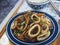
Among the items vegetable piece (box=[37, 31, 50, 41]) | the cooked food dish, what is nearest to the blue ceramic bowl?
the cooked food dish

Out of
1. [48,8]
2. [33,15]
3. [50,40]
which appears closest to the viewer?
[50,40]

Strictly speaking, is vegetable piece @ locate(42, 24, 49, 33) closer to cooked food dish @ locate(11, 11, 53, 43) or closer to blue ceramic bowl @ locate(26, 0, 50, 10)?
cooked food dish @ locate(11, 11, 53, 43)

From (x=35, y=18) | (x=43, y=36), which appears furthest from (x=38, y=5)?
(x=43, y=36)

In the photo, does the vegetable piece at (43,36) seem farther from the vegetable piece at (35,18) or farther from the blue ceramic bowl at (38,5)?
the blue ceramic bowl at (38,5)

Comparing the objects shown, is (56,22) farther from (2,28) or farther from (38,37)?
(2,28)

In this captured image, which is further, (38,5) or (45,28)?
(38,5)

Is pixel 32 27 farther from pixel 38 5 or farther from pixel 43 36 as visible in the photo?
pixel 38 5

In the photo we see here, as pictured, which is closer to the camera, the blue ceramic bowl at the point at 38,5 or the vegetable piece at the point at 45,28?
the vegetable piece at the point at 45,28

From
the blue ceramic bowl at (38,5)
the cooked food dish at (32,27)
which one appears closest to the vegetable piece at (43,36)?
the cooked food dish at (32,27)

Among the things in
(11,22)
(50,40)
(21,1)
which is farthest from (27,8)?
(50,40)
